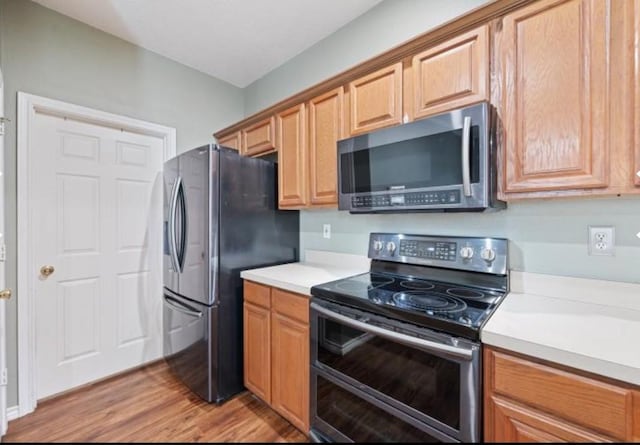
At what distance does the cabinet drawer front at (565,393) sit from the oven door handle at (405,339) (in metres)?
0.10

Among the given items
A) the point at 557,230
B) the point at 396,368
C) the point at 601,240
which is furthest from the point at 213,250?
the point at 601,240

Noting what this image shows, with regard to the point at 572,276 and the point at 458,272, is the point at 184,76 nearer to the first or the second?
the point at 458,272

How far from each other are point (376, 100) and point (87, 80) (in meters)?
2.06


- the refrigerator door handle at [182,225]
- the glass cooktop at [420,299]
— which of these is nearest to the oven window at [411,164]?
the glass cooktop at [420,299]

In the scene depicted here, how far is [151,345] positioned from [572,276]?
2910 millimetres

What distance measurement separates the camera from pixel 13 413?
1763 mm

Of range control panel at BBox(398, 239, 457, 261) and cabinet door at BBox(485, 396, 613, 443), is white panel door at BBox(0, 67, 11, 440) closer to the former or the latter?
range control panel at BBox(398, 239, 457, 261)

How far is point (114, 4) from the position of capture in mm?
1883

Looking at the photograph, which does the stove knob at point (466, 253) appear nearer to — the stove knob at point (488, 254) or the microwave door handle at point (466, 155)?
the stove knob at point (488, 254)

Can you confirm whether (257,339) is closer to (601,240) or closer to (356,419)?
(356,419)

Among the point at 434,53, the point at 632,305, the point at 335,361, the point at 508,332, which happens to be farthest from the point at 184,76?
the point at 632,305

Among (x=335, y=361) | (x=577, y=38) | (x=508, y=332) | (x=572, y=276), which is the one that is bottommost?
(x=335, y=361)

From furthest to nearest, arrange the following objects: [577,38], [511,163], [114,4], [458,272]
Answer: [114,4], [458,272], [511,163], [577,38]

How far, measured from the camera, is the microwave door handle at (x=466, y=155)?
1.20 meters
